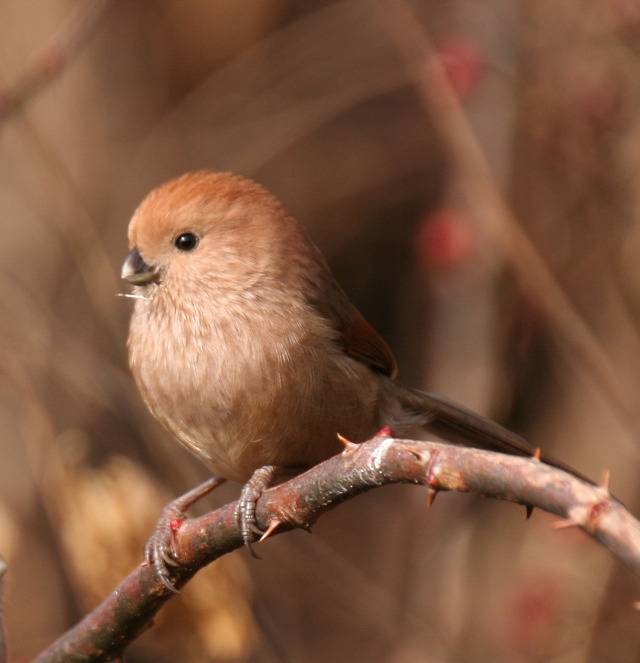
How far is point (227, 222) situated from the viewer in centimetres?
369

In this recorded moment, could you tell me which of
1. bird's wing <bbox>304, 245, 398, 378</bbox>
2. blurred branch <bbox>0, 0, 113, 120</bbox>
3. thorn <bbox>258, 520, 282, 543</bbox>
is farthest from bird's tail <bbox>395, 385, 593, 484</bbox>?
blurred branch <bbox>0, 0, 113, 120</bbox>

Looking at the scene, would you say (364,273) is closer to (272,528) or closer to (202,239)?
(202,239)

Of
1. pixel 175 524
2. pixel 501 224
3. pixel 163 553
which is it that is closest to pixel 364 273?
pixel 501 224

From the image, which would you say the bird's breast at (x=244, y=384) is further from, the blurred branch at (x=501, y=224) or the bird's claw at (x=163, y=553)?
the blurred branch at (x=501, y=224)

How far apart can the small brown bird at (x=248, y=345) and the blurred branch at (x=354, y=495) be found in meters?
0.21

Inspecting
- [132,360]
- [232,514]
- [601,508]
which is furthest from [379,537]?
[601,508]

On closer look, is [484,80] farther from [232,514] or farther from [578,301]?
[232,514]

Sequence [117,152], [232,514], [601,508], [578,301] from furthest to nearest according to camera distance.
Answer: [117,152], [578,301], [232,514], [601,508]

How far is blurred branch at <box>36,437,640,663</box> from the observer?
5.66 feet

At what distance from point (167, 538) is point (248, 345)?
602 millimetres

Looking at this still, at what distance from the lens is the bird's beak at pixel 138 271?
12.0 feet

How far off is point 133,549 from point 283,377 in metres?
1.17

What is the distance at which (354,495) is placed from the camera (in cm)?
233

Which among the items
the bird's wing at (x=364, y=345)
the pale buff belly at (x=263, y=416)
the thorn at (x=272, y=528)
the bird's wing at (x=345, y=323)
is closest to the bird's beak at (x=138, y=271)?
the pale buff belly at (x=263, y=416)
